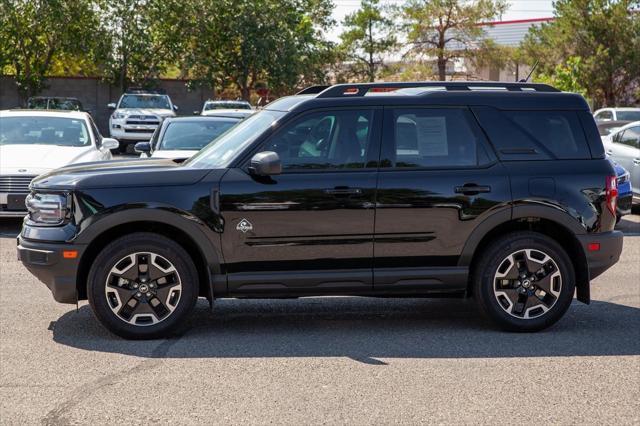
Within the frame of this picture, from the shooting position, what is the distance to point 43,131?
14.3 m

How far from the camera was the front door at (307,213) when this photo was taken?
6910mm

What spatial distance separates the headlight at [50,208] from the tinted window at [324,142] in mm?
1468

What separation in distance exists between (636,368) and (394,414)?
2.00m

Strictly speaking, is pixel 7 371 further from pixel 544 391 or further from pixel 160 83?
pixel 160 83

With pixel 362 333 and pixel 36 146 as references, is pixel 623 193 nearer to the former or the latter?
pixel 362 333

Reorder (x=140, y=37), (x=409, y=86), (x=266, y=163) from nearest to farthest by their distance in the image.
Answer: (x=266, y=163) → (x=409, y=86) → (x=140, y=37)

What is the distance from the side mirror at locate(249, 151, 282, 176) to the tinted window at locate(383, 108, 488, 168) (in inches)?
34.8

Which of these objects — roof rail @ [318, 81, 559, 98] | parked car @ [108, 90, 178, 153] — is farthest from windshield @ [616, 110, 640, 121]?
roof rail @ [318, 81, 559, 98]

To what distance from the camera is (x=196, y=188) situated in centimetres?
688

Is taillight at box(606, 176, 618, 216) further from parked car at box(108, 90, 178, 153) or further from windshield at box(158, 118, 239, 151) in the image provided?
parked car at box(108, 90, 178, 153)

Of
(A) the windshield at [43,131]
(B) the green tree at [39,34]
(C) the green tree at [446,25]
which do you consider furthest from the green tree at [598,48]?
(A) the windshield at [43,131]

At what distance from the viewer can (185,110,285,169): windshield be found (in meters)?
7.10

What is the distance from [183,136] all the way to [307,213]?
7732mm

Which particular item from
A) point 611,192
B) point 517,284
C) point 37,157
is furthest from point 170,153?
point 611,192
